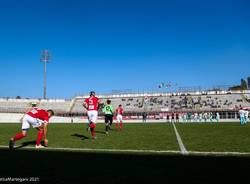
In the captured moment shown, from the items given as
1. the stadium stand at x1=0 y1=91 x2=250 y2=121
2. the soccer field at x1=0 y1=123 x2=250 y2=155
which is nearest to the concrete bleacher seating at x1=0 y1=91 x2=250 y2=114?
the stadium stand at x1=0 y1=91 x2=250 y2=121

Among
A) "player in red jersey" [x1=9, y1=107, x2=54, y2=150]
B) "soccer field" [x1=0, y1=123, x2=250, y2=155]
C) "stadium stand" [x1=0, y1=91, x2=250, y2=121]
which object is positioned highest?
"stadium stand" [x1=0, y1=91, x2=250, y2=121]

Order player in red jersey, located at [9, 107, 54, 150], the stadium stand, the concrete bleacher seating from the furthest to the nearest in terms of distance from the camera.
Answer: the concrete bleacher seating
the stadium stand
player in red jersey, located at [9, 107, 54, 150]

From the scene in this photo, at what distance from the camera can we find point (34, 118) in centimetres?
1041

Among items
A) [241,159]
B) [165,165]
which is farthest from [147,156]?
[241,159]

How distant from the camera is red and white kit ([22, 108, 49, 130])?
10312 mm

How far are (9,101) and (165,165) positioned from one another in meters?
72.3

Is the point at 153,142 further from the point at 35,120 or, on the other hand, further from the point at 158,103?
the point at 158,103

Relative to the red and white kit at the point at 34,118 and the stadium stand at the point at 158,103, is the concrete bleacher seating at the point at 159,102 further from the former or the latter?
the red and white kit at the point at 34,118

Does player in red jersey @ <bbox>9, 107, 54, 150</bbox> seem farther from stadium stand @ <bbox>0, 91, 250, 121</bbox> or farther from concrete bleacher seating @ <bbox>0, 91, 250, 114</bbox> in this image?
concrete bleacher seating @ <bbox>0, 91, 250, 114</bbox>

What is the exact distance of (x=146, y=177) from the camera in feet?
16.3

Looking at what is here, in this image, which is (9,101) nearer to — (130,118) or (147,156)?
(130,118)

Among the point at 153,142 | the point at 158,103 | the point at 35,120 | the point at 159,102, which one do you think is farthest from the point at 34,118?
the point at 159,102

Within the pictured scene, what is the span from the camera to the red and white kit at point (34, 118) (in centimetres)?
1031

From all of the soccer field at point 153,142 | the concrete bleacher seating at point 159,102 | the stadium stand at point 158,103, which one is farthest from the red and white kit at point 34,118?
the concrete bleacher seating at point 159,102
